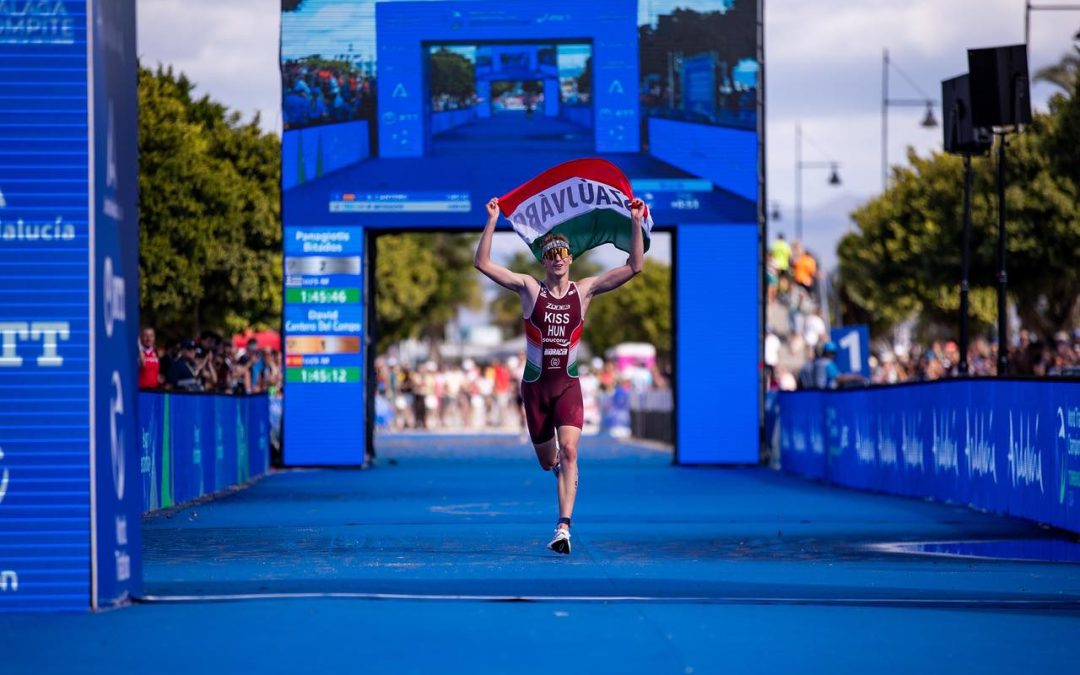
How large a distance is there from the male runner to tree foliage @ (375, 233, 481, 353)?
2459 inches

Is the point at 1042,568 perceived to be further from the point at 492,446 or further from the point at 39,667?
the point at 492,446

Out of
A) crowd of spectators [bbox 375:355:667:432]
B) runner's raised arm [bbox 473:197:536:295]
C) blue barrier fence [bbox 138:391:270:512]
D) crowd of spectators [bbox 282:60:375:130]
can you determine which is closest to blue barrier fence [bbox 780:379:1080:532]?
runner's raised arm [bbox 473:197:536:295]

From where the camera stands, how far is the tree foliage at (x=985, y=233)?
4653 cm

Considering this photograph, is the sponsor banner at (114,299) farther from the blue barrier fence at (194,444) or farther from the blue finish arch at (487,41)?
the blue finish arch at (487,41)

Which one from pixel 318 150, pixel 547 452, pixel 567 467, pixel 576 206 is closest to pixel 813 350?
pixel 318 150

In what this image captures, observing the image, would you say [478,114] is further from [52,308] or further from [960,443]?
[52,308]

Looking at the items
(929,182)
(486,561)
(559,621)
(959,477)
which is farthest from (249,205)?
(559,621)

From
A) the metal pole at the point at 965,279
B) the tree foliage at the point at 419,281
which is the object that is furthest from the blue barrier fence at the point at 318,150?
the tree foliage at the point at 419,281

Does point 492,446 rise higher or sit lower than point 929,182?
lower

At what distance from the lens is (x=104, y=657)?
24.4 feet

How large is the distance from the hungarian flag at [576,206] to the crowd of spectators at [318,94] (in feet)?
48.8

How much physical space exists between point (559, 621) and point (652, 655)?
43.5 inches

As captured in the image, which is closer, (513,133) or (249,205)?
(513,133)

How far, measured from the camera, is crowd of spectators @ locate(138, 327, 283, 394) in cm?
2172
